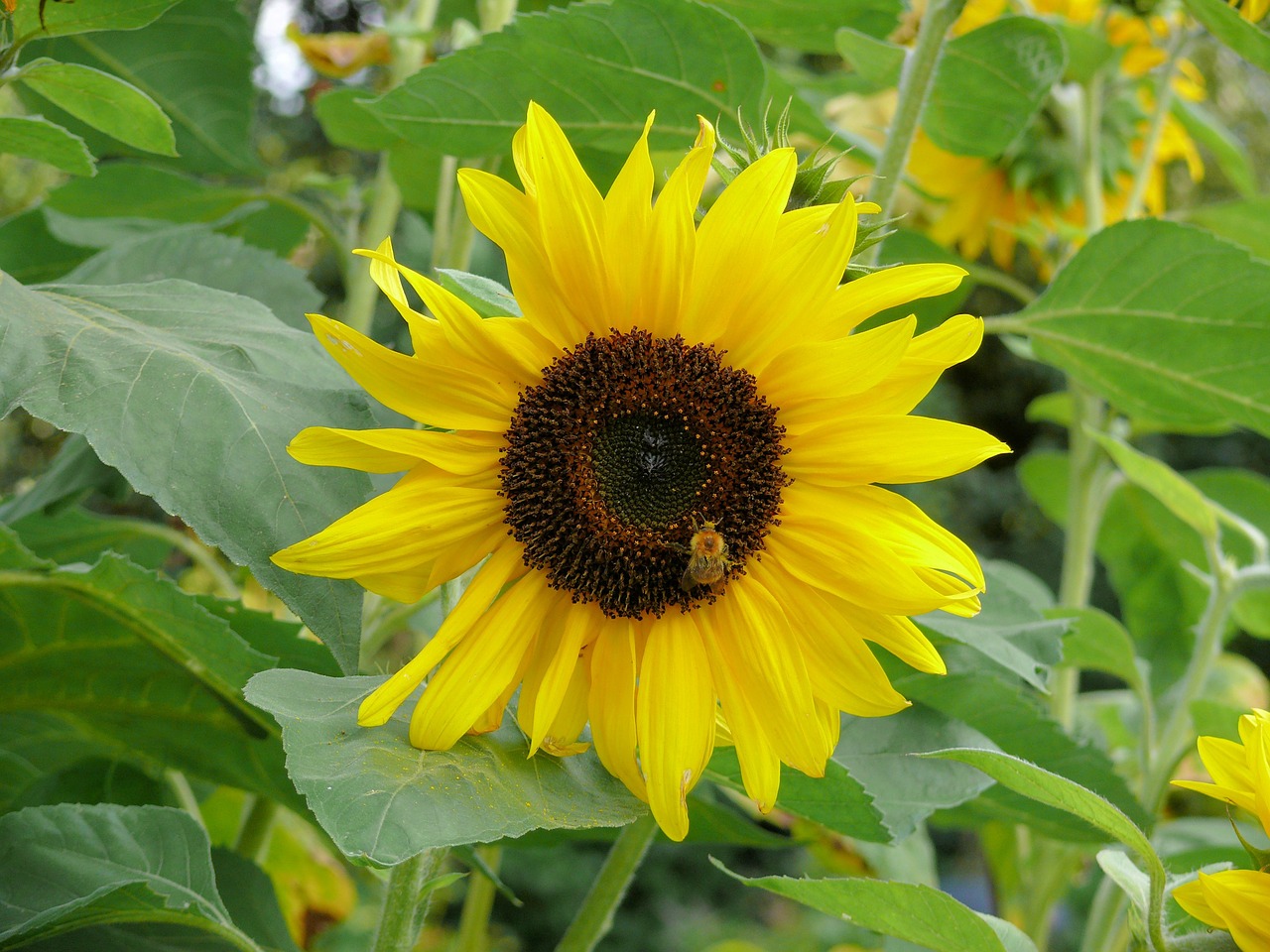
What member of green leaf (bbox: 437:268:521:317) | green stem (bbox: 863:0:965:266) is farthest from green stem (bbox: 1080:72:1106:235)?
green leaf (bbox: 437:268:521:317)

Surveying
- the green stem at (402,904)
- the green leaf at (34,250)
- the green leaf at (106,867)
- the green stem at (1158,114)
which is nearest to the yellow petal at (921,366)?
the green stem at (402,904)

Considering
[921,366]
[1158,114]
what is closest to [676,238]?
[921,366]

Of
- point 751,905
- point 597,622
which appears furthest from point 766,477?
point 751,905

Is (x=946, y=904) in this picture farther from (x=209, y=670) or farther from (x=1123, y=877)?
(x=209, y=670)

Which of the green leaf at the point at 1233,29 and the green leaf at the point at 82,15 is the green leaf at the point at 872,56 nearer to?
the green leaf at the point at 1233,29

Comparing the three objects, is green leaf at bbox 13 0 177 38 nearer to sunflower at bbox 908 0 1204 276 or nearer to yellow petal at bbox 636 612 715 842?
yellow petal at bbox 636 612 715 842

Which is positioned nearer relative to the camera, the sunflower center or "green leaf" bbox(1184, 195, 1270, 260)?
the sunflower center

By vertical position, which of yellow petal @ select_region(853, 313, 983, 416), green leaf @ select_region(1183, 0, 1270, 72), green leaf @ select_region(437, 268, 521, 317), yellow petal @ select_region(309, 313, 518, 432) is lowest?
yellow petal @ select_region(309, 313, 518, 432)

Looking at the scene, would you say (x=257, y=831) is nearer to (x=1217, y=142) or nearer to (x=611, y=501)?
(x=611, y=501)
